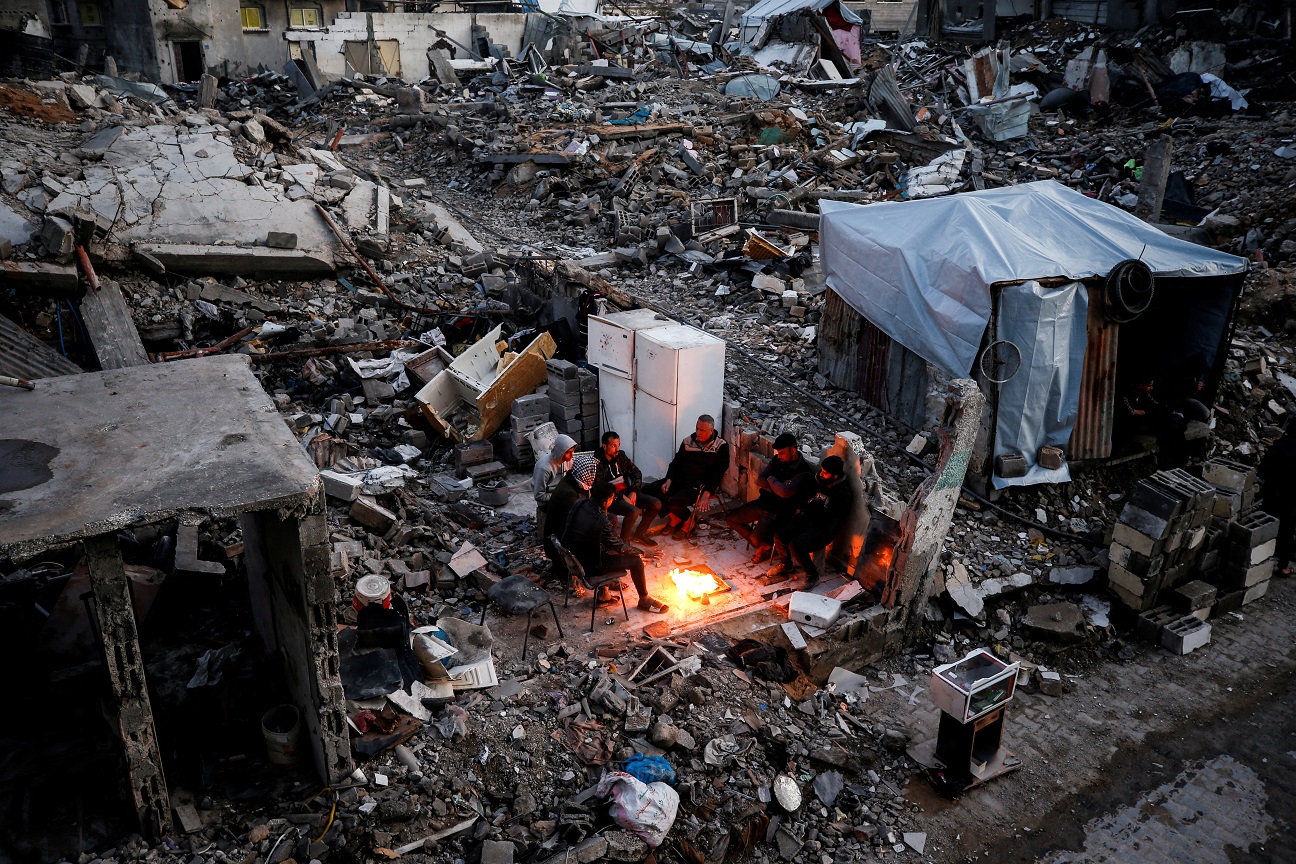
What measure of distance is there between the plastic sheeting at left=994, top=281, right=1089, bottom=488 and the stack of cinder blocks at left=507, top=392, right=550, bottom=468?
453 centimetres

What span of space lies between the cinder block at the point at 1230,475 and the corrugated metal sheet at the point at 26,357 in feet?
36.6

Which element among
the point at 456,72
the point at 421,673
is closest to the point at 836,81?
the point at 456,72

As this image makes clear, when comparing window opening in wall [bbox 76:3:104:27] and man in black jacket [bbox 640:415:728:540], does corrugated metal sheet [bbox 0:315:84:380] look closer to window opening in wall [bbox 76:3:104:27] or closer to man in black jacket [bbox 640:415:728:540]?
man in black jacket [bbox 640:415:728:540]

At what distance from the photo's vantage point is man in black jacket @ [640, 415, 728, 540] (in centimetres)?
818

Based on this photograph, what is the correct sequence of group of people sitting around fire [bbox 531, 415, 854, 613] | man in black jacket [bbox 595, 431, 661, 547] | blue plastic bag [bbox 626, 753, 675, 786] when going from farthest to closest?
man in black jacket [bbox 595, 431, 661, 547] → group of people sitting around fire [bbox 531, 415, 854, 613] → blue plastic bag [bbox 626, 753, 675, 786]

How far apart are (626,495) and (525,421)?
1958mm

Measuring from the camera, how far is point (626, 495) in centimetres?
799

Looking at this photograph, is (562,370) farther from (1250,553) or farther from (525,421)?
(1250,553)

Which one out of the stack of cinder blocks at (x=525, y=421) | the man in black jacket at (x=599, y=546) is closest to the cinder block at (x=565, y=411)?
the stack of cinder blocks at (x=525, y=421)

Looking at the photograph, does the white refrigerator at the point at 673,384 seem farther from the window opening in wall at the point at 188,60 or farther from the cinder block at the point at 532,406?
the window opening in wall at the point at 188,60

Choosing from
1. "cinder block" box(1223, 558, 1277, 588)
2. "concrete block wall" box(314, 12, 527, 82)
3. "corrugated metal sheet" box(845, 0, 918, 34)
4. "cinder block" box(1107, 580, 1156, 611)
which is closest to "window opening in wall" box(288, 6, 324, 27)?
"concrete block wall" box(314, 12, 527, 82)

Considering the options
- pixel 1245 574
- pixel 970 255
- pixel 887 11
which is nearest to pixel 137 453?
pixel 970 255

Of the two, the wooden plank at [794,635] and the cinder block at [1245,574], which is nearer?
the wooden plank at [794,635]

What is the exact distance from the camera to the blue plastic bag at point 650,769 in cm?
545
